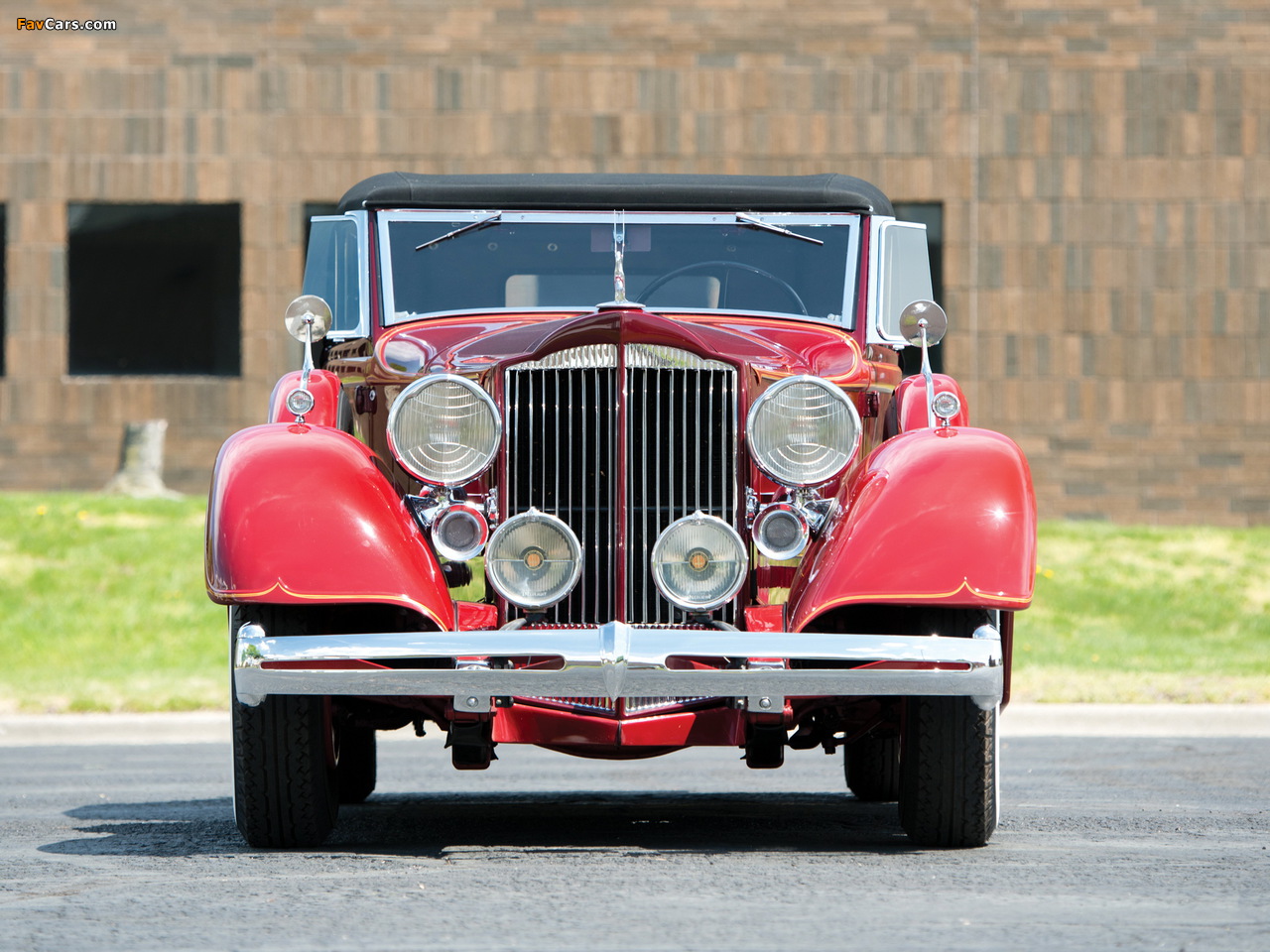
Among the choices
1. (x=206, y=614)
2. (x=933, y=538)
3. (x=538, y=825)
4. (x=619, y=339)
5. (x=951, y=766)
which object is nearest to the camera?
(x=933, y=538)

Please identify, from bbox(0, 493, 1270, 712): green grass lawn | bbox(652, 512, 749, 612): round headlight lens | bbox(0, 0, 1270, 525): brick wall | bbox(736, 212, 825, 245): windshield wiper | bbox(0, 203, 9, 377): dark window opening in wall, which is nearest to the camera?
bbox(652, 512, 749, 612): round headlight lens

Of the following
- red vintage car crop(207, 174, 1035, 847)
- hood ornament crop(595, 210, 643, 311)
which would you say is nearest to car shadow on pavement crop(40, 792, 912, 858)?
red vintage car crop(207, 174, 1035, 847)

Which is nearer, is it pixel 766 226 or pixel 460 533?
pixel 460 533

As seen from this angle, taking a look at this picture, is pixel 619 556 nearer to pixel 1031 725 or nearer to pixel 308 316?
pixel 308 316

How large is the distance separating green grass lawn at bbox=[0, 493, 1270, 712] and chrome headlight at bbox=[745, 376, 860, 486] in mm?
6280

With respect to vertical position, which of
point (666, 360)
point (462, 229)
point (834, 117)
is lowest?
point (666, 360)

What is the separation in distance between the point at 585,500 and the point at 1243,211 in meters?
15.8

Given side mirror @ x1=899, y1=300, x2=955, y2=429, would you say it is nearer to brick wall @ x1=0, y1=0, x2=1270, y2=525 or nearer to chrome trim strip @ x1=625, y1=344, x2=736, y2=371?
chrome trim strip @ x1=625, y1=344, x2=736, y2=371

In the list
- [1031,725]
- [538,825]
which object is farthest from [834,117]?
[538,825]

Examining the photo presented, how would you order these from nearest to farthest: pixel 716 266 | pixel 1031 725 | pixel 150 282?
pixel 716 266
pixel 1031 725
pixel 150 282

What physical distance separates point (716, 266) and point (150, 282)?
47.7 feet

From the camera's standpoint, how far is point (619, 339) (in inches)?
227

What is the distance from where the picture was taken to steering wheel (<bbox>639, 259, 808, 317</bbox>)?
703 cm

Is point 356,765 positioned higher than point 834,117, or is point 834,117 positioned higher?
point 834,117
